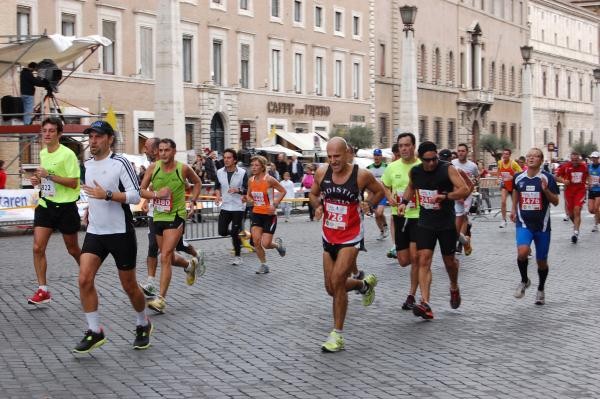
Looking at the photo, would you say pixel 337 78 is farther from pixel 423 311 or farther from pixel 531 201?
pixel 423 311

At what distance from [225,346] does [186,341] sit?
0.43 m

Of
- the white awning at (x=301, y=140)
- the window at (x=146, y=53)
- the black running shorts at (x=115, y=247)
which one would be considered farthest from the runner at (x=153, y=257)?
the white awning at (x=301, y=140)

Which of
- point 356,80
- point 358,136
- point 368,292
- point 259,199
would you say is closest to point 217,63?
point 358,136

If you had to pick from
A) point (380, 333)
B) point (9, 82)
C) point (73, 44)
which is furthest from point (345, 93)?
point (380, 333)

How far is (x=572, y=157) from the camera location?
24875mm

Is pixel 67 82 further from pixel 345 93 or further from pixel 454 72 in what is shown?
pixel 454 72

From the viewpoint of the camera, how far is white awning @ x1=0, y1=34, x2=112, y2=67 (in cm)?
2780

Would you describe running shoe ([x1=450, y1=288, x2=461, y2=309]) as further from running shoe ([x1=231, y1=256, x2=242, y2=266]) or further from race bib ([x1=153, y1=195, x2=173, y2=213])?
running shoe ([x1=231, y1=256, x2=242, y2=266])

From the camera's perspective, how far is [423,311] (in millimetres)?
11750

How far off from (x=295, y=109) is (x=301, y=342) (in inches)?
1723

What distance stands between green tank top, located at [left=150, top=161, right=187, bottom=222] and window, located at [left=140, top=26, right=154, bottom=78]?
101ft

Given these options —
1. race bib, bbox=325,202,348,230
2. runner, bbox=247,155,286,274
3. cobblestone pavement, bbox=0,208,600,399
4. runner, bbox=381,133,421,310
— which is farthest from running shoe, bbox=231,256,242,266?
race bib, bbox=325,202,348,230

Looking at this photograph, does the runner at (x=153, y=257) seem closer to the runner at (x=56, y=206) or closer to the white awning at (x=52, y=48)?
the runner at (x=56, y=206)

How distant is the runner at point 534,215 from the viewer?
44.2ft
